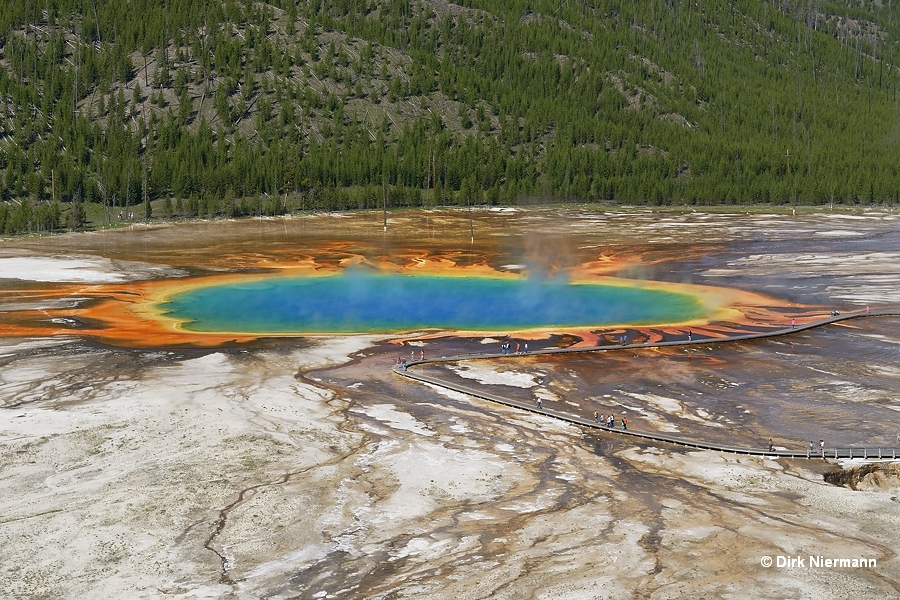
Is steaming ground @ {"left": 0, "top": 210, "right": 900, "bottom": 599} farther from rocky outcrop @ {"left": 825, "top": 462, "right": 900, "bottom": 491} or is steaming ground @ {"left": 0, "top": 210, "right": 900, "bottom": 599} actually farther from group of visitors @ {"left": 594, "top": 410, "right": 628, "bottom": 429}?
group of visitors @ {"left": 594, "top": 410, "right": 628, "bottom": 429}

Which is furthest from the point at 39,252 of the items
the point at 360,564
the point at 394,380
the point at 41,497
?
the point at 360,564

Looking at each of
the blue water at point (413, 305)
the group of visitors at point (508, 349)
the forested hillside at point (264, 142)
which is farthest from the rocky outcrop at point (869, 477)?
the forested hillside at point (264, 142)

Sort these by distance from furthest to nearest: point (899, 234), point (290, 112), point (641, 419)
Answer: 1. point (290, 112)
2. point (899, 234)
3. point (641, 419)

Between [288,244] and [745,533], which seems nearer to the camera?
[745,533]

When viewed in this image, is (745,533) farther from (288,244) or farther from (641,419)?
(288,244)

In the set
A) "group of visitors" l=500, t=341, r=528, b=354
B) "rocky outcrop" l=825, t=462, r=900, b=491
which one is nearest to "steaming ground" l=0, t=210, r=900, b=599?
"rocky outcrop" l=825, t=462, r=900, b=491

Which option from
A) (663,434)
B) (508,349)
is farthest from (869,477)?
(508,349)
